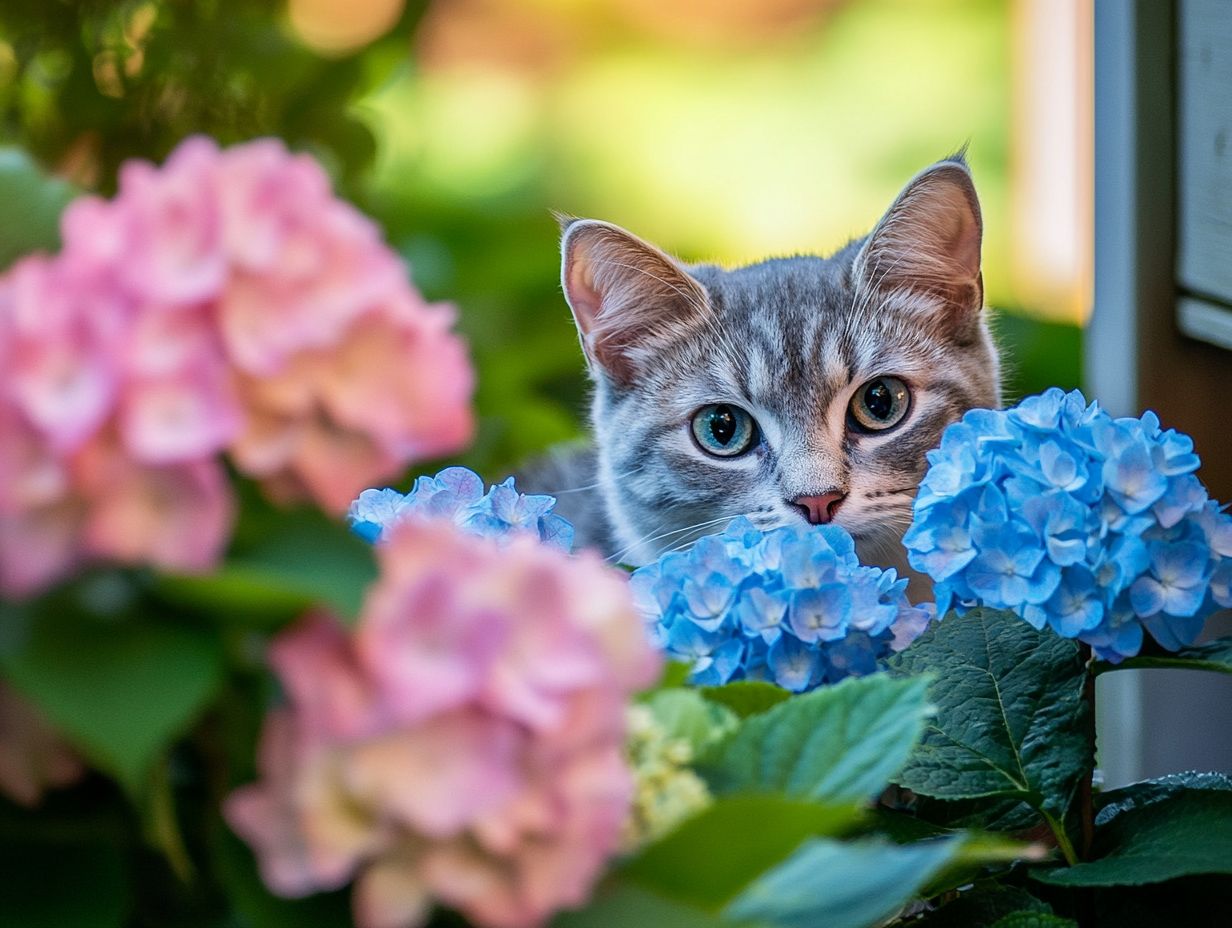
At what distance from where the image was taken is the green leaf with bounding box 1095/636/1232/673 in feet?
2.16

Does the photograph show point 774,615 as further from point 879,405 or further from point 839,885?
point 879,405

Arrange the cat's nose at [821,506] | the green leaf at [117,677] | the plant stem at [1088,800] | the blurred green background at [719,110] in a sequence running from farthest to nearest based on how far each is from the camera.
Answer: the blurred green background at [719,110] < the cat's nose at [821,506] < the plant stem at [1088,800] < the green leaf at [117,677]

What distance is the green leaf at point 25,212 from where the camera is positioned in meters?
0.47

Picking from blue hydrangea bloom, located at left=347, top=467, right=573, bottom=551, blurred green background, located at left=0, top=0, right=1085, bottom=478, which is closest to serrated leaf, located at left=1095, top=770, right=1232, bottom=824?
blue hydrangea bloom, located at left=347, top=467, right=573, bottom=551

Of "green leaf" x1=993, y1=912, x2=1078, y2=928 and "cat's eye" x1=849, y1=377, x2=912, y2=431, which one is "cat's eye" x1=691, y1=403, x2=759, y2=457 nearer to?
"cat's eye" x1=849, y1=377, x2=912, y2=431

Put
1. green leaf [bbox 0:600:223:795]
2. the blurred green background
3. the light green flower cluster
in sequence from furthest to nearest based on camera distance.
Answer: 1. the blurred green background
2. the light green flower cluster
3. green leaf [bbox 0:600:223:795]

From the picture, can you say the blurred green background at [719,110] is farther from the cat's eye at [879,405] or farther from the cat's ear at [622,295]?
the cat's eye at [879,405]

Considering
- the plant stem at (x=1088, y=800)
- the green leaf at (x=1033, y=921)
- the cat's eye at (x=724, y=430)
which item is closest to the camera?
the green leaf at (x=1033, y=921)

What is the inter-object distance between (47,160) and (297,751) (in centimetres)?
133

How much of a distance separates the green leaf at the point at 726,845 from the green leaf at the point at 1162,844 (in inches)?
9.2

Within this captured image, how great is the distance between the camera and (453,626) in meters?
0.39

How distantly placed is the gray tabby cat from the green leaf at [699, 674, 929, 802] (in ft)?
2.00

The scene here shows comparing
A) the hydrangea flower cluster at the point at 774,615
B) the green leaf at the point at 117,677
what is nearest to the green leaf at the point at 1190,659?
the hydrangea flower cluster at the point at 774,615

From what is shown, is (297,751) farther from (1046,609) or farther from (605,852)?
(1046,609)
